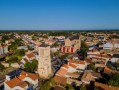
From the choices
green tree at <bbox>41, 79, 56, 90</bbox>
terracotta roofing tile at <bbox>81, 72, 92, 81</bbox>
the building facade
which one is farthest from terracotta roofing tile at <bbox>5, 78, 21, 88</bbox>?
the building facade

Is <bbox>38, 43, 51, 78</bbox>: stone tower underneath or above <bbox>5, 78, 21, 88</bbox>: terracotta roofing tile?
above

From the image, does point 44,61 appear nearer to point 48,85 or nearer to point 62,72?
point 62,72

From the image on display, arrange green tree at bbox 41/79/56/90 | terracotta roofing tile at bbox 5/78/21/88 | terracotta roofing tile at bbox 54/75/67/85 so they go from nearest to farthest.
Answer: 1. green tree at bbox 41/79/56/90
2. terracotta roofing tile at bbox 5/78/21/88
3. terracotta roofing tile at bbox 54/75/67/85

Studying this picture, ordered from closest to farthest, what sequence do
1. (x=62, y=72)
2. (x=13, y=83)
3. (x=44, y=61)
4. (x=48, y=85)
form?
(x=48, y=85)
(x=13, y=83)
(x=62, y=72)
(x=44, y=61)

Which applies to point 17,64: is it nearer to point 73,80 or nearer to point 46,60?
point 46,60

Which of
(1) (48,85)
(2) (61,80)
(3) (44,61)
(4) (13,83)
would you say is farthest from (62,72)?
(4) (13,83)

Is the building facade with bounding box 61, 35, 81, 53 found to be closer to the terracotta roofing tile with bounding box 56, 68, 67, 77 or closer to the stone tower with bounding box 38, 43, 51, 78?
the stone tower with bounding box 38, 43, 51, 78

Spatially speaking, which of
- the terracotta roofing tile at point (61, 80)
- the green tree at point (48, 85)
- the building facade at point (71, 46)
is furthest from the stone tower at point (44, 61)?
the building facade at point (71, 46)

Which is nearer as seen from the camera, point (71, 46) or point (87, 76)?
point (87, 76)
